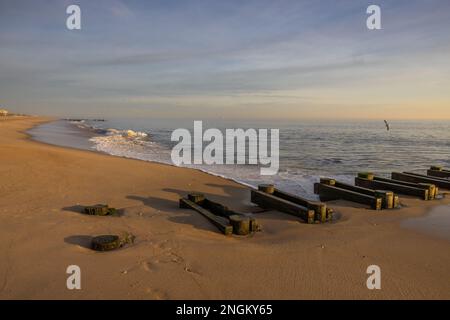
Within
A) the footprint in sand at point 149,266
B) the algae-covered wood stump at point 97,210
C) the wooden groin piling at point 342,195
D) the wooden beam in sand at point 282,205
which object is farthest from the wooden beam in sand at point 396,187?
the footprint in sand at point 149,266

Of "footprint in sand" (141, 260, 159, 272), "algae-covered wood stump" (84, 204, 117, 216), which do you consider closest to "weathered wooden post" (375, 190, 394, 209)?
"footprint in sand" (141, 260, 159, 272)

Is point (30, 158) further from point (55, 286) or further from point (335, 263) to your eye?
point (335, 263)

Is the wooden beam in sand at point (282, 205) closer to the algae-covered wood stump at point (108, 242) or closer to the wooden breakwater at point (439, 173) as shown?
the algae-covered wood stump at point (108, 242)

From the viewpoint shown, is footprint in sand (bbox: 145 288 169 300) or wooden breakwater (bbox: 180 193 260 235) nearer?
footprint in sand (bbox: 145 288 169 300)

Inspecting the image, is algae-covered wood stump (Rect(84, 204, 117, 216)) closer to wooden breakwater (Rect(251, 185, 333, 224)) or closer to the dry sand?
the dry sand

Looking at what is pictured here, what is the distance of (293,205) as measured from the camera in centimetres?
866

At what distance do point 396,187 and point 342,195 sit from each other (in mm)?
2344

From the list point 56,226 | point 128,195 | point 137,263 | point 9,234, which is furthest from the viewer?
point 128,195

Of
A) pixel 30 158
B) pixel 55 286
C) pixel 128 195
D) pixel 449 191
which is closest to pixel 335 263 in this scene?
pixel 55 286

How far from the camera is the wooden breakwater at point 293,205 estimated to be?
830 cm

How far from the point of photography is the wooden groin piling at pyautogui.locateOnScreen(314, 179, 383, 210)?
9541mm

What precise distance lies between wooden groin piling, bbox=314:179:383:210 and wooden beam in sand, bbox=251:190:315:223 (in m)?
2.28

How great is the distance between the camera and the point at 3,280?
4.68 metres
